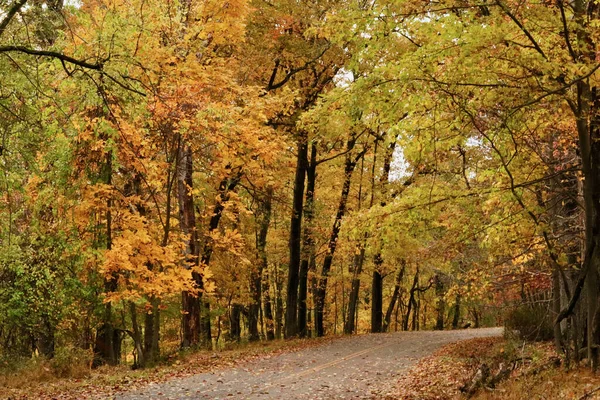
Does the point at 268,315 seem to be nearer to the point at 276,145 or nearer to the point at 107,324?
the point at 107,324

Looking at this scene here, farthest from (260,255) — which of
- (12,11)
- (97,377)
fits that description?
(12,11)

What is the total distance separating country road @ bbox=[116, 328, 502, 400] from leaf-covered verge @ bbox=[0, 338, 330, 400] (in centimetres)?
59

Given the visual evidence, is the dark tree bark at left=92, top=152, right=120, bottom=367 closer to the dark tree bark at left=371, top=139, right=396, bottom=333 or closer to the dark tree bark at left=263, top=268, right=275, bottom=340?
the dark tree bark at left=371, top=139, right=396, bottom=333

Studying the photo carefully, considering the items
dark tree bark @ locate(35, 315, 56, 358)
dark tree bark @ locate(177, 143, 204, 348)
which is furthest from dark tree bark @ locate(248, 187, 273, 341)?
dark tree bark @ locate(35, 315, 56, 358)

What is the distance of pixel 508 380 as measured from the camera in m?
8.59

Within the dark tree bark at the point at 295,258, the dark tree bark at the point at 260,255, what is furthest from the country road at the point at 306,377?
the dark tree bark at the point at 260,255

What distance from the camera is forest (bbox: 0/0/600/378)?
22.7ft

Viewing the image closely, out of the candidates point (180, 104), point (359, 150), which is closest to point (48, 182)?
point (180, 104)

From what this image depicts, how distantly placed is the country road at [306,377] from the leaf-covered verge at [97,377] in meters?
0.59

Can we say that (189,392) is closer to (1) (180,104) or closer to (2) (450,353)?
(1) (180,104)

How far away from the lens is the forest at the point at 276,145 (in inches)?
273

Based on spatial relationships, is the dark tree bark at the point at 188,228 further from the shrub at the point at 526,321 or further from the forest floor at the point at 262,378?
the shrub at the point at 526,321

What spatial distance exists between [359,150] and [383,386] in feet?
45.2

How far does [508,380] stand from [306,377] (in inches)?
175
